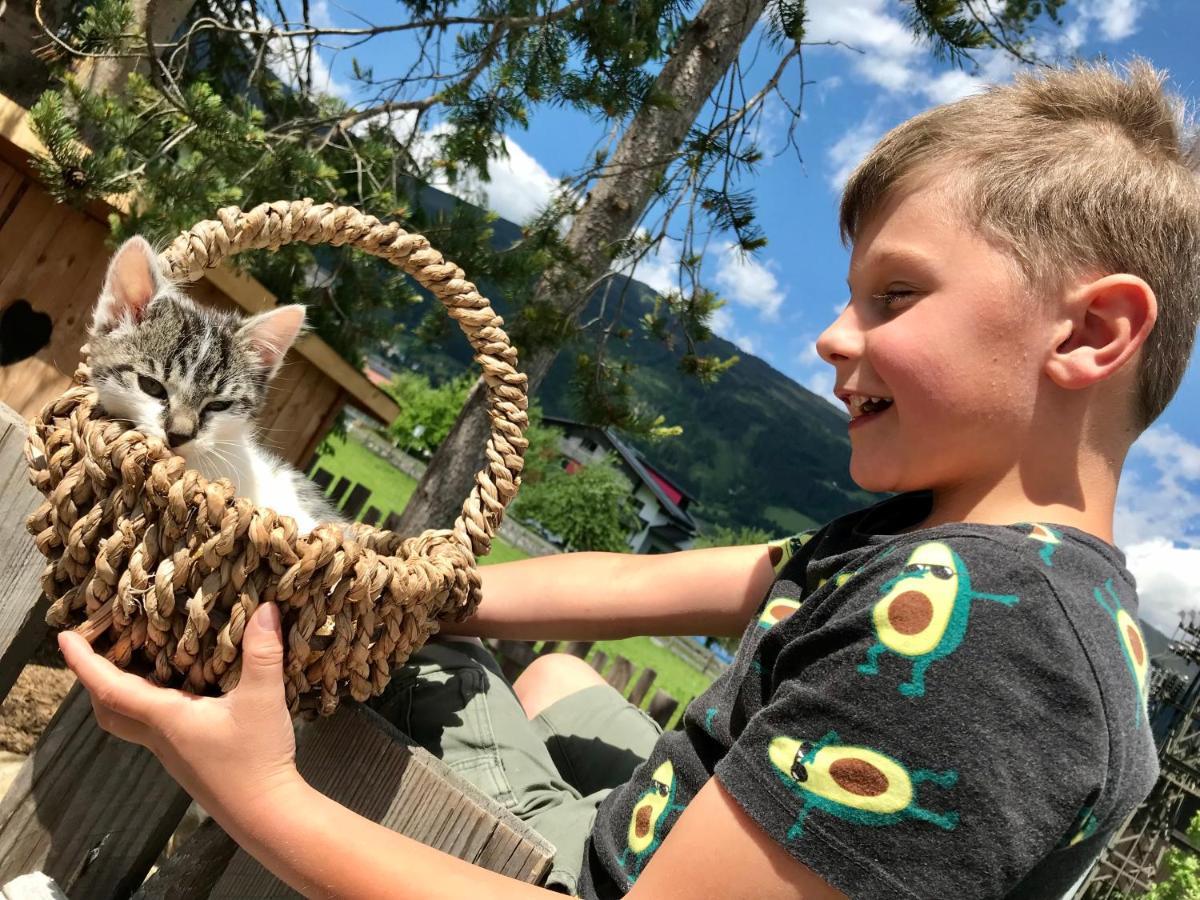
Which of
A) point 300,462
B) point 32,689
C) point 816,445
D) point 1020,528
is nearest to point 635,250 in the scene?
point 300,462

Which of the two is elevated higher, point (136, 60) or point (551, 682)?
point (136, 60)

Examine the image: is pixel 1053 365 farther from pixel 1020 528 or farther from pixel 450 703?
pixel 450 703

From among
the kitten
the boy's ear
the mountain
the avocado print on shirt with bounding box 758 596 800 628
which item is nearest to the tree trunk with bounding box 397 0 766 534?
the kitten

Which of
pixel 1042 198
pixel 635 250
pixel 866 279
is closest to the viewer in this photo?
pixel 1042 198

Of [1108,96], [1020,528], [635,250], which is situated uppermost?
[635,250]

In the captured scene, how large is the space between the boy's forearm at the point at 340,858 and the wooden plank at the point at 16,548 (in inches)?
30.5

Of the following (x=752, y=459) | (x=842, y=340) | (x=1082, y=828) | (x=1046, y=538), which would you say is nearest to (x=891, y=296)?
(x=842, y=340)

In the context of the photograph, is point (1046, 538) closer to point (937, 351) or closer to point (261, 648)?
point (937, 351)

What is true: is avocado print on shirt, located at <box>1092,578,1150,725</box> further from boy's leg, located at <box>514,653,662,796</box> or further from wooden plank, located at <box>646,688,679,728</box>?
wooden plank, located at <box>646,688,679,728</box>

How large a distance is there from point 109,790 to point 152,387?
81 cm

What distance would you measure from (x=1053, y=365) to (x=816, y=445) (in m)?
173

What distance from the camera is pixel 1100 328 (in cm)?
122

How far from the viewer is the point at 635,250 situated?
374cm

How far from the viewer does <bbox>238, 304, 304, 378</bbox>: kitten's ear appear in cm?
191
